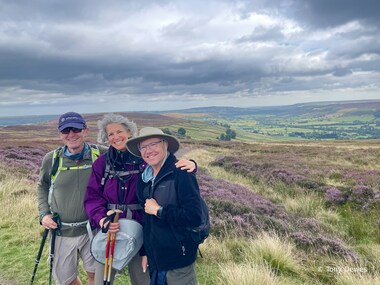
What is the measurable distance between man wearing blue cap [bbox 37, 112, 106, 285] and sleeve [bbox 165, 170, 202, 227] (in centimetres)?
128

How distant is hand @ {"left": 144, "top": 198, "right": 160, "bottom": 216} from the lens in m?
2.79

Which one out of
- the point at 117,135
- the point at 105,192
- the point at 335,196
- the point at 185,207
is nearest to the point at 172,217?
the point at 185,207

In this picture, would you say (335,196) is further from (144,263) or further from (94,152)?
(94,152)

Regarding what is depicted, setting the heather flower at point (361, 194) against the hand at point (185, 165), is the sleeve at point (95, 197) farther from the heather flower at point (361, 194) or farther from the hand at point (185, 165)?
the heather flower at point (361, 194)

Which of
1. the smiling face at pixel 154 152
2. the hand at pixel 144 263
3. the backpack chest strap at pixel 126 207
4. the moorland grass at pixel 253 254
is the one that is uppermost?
the smiling face at pixel 154 152

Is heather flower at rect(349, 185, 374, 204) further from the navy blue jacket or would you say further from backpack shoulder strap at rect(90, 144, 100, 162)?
backpack shoulder strap at rect(90, 144, 100, 162)

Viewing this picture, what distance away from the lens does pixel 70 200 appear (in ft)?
11.7

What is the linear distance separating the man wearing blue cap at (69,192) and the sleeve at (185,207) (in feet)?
4.20

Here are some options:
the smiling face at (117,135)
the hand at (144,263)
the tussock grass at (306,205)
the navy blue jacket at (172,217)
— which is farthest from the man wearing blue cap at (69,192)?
the tussock grass at (306,205)

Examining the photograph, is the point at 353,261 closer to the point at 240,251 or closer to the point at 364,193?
the point at 240,251

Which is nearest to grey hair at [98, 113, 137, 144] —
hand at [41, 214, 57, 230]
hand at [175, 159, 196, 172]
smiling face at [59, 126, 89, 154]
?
smiling face at [59, 126, 89, 154]

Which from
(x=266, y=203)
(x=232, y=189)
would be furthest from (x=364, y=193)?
(x=232, y=189)

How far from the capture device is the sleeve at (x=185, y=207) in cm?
272

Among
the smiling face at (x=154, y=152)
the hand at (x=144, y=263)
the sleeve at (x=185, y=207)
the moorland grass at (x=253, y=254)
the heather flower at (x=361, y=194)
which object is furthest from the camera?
the heather flower at (x=361, y=194)
